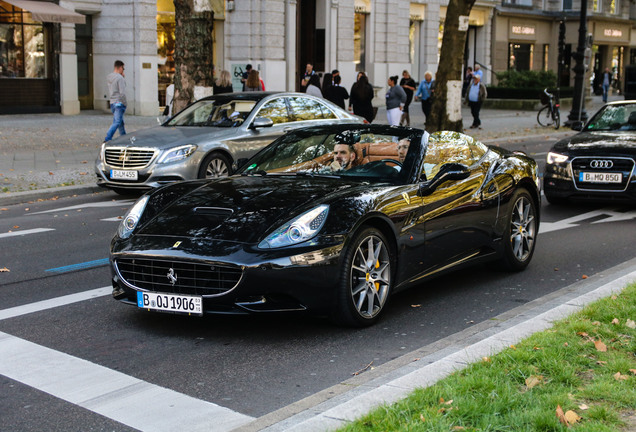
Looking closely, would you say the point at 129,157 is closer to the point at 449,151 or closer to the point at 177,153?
the point at 177,153

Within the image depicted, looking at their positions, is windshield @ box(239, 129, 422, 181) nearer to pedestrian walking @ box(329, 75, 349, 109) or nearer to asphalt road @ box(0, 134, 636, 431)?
asphalt road @ box(0, 134, 636, 431)

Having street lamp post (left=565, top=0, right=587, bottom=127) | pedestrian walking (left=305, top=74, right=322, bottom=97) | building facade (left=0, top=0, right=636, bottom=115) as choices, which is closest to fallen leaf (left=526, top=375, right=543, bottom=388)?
building facade (left=0, top=0, right=636, bottom=115)

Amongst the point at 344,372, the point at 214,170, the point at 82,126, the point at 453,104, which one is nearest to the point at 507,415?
the point at 344,372

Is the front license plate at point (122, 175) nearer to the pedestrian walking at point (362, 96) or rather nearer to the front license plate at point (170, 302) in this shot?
the front license plate at point (170, 302)

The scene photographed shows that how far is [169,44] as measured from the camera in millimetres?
33562

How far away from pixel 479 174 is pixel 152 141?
7.04 m

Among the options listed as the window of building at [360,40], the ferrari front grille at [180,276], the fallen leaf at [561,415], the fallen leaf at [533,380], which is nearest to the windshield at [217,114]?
the ferrari front grille at [180,276]

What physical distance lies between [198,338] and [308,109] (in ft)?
31.8

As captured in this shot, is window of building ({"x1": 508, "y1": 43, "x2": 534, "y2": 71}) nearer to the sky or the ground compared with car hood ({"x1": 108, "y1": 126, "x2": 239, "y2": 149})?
nearer to the sky

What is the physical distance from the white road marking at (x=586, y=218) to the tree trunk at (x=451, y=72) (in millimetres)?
11618

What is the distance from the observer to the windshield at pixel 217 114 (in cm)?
1443

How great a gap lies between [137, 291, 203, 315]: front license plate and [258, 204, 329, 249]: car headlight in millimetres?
578

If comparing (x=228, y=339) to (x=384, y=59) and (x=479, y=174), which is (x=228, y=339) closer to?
(x=479, y=174)

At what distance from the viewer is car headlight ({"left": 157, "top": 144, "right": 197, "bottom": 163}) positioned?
43.9 ft
